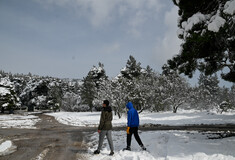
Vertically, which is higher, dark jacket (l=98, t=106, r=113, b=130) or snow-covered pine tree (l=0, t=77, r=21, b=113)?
snow-covered pine tree (l=0, t=77, r=21, b=113)

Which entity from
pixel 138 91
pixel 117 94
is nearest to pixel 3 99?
pixel 117 94

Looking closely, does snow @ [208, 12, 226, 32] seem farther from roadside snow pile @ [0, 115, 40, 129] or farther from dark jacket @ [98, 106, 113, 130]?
roadside snow pile @ [0, 115, 40, 129]

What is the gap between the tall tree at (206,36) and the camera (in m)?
4.94

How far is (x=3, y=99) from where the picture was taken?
3391cm

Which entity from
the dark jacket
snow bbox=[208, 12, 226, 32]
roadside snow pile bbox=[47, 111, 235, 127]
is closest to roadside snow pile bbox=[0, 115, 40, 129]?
roadside snow pile bbox=[47, 111, 235, 127]

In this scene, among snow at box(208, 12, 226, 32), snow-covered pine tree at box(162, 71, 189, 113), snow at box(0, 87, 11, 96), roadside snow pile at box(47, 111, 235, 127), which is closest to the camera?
snow at box(208, 12, 226, 32)

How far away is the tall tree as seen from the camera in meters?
4.94

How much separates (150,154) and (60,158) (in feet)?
9.97

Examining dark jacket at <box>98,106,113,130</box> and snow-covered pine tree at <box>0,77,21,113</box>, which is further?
snow-covered pine tree at <box>0,77,21,113</box>

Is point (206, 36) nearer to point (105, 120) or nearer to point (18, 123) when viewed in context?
point (105, 120)

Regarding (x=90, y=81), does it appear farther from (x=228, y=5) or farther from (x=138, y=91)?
(x=228, y=5)

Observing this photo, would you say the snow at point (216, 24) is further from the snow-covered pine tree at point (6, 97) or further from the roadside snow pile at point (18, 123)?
the snow-covered pine tree at point (6, 97)

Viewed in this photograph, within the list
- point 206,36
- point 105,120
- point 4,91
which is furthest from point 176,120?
point 4,91

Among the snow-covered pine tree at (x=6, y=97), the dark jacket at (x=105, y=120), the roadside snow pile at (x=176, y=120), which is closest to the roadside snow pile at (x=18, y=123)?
the roadside snow pile at (x=176, y=120)
